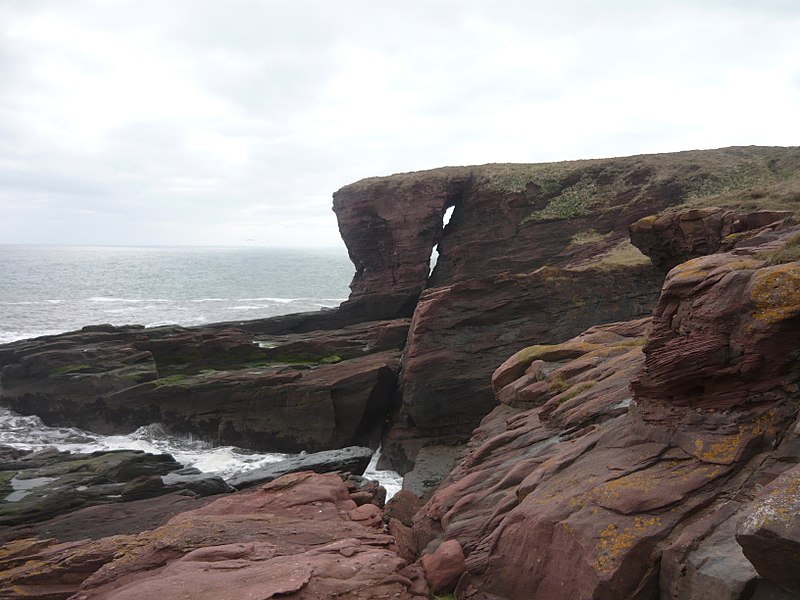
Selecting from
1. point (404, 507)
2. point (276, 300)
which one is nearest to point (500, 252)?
point (404, 507)

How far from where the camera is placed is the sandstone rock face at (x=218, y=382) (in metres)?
27.0

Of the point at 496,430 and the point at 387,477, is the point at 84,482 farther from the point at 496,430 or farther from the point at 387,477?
the point at 496,430

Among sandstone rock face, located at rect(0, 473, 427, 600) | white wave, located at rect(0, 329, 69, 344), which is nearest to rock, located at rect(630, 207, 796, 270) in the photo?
sandstone rock face, located at rect(0, 473, 427, 600)

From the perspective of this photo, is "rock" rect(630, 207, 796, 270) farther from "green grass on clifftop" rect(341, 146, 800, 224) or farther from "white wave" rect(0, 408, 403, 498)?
"green grass on clifftop" rect(341, 146, 800, 224)

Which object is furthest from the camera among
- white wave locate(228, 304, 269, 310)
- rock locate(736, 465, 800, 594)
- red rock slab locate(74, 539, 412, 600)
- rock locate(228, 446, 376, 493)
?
white wave locate(228, 304, 269, 310)

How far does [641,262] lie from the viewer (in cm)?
2459

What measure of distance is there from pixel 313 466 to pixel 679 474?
1488cm

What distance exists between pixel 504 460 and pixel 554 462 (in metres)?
2.53

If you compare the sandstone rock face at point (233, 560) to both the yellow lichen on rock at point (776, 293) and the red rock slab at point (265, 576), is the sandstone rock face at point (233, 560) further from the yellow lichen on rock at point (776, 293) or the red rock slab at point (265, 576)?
the yellow lichen on rock at point (776, 293)

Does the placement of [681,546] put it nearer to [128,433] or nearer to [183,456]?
[183,456]

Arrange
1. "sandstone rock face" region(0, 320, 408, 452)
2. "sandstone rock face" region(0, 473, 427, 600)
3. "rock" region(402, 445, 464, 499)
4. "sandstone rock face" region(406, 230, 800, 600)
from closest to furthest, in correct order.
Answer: "sandstone rock face" region(406, 230, 800, 600) < "sandstone rock face" region(0, 473, 427, 600) < "rock" region(402, 445, 464, 499) < "sandstone rock face" region(0, 320, 408, 452)

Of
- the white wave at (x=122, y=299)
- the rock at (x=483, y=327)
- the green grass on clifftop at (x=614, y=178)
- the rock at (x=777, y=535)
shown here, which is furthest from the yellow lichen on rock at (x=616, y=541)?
the white wave at (x=122, y=299)

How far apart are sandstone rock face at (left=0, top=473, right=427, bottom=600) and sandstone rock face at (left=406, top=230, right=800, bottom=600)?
1821 mm

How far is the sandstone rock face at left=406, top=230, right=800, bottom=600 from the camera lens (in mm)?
6516
